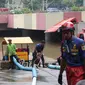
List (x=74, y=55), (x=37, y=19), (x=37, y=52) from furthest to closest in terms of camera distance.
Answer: (x=37, y=19) < (x=37, y=52) < (x=74, y=55)

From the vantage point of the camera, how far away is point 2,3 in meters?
95.8

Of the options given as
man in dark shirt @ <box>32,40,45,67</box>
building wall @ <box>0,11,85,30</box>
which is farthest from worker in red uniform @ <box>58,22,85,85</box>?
building wall @ <box>0,11,85,30</box>

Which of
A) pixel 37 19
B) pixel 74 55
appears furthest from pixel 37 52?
pixel 37 19

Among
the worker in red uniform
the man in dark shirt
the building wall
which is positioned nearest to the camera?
the worker in red uniform

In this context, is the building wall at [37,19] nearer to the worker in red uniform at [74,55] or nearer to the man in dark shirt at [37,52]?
the man in dark shirt at [37,52]

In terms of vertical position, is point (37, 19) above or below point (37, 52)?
above

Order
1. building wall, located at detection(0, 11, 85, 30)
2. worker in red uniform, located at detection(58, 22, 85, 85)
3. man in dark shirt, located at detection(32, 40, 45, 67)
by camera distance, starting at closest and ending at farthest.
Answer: worker in red uniform, located at detection(58, 22, 85, 85), man in dark shirt, located at detection(32, 40, 45, 67), building wall, located at detection(0, 11, 85, 30)

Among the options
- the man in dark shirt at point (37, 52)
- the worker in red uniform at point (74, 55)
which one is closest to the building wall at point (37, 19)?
the man in dark shirt at point (37, 52)

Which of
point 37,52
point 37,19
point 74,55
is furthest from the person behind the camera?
point 37,19

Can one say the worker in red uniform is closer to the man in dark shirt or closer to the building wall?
the man in dark shirt

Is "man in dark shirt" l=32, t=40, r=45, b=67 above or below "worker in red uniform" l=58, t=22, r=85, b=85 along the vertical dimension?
below

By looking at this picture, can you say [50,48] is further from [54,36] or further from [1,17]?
[1,17]

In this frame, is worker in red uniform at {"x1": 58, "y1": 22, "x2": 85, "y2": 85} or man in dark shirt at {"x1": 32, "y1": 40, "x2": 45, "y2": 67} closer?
worker in red uniform at {"x1": 58, "y1": 22, "x2": 85, "y2": 85}

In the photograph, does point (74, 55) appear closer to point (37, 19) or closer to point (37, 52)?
point (37, 52)
